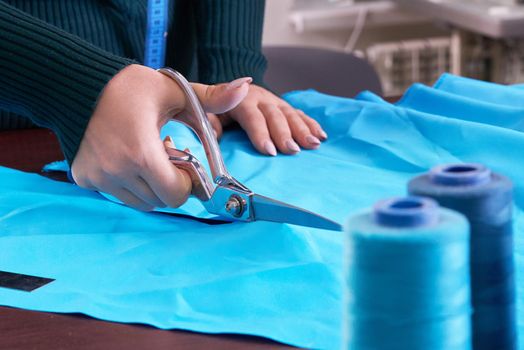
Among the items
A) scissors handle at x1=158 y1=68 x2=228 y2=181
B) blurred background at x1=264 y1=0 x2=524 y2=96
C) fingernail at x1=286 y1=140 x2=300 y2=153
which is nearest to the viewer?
scissors handle at x1=158 y1=68 x2=228 y2=181

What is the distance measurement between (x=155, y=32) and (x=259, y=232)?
22.3 inches

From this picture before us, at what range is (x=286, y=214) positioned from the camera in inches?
26.9

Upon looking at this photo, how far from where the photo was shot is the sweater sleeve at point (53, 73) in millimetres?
765

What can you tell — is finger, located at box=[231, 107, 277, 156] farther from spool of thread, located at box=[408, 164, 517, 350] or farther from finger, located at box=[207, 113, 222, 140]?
spool of thread, located at box=[408, 164, 517, 350]

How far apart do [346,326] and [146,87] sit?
1.31 feet

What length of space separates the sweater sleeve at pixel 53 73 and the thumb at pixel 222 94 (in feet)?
0.25

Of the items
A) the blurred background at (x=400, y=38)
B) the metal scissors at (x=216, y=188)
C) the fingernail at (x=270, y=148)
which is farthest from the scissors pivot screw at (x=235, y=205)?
the blurred background at (x=400, y=38)

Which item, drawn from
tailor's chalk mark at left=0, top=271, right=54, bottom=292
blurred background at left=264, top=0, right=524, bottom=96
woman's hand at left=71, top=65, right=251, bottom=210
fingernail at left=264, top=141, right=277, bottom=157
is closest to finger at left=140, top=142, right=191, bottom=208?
woman's hand at left=71, top=65, right=251, bottom=210

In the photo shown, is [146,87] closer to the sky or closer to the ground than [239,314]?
closer to the sky

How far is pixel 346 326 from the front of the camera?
401 mm

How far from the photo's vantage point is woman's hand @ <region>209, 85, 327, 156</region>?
3.31 feet

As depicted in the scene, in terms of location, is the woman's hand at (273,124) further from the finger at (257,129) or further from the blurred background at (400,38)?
the blurred background at (400,38)

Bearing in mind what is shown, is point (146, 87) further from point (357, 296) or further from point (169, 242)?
point (357, 296)

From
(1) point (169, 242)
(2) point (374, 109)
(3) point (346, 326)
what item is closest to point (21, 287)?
(1) point (169, 242)
